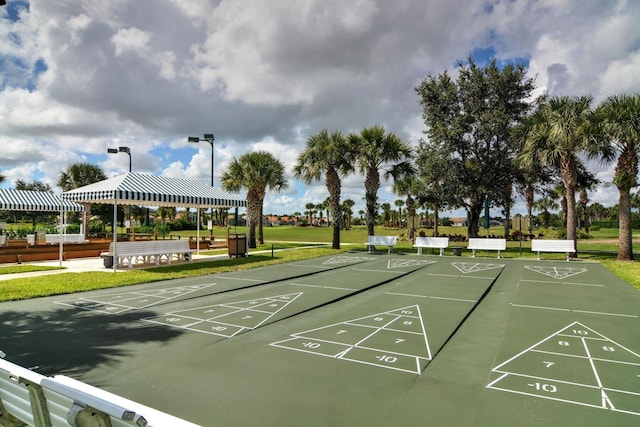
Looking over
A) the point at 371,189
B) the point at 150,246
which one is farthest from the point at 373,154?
the point at 150,246

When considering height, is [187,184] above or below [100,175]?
below

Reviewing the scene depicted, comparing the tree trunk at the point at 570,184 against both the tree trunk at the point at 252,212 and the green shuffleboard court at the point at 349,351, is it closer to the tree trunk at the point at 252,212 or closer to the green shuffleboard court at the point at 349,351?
the green shuffleboard court at the point at 349,351

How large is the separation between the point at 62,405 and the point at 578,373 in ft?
17.8

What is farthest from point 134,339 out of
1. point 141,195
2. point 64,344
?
point 141,195

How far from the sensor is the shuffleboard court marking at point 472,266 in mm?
14594

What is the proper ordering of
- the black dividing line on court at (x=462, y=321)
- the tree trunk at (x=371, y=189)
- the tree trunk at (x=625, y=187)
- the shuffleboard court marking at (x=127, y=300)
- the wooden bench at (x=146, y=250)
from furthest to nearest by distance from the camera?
the tree trunk at (x=371, y=189) < the tree trunk at (x=625, y=187) < the wooden bench at (x=146, y=250) < the shuffleboard court marking at (x=127, y=300) < the black dividing line on court at (x=462, y=321)

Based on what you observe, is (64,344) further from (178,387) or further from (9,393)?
(9,393)

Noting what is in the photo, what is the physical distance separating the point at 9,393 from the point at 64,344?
137 inches

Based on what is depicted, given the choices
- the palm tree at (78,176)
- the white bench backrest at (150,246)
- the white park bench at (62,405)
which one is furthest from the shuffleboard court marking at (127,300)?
the palm tree at (78,176)

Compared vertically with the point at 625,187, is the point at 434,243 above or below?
below

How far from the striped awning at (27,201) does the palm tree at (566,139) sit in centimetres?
2488

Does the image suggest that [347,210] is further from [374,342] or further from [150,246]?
[374,342]

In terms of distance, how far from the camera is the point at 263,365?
4949 millimetres

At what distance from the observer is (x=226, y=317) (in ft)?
24.3
